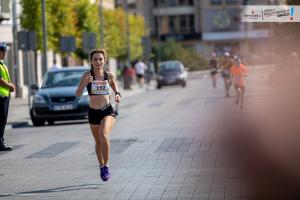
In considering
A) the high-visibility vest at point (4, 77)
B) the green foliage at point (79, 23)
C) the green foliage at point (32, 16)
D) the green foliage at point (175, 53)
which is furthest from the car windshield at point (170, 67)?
the high-visibility vest at point (4, 77)

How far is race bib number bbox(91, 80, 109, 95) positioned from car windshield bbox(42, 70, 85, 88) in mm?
14433

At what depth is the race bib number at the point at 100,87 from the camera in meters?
12.7

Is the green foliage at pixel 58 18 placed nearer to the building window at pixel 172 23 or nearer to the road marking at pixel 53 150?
the road marking at pixel 53 150

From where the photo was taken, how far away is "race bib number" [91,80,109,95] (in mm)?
12664

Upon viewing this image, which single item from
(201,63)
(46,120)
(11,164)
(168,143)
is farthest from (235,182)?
(201,63)

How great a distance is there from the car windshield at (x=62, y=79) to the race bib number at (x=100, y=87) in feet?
47.4

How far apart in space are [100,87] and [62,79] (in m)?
14.8

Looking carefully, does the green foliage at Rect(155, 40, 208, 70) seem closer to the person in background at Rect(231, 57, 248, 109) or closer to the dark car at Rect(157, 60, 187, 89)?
the dark car at Rect(157, 60, 187, 89)

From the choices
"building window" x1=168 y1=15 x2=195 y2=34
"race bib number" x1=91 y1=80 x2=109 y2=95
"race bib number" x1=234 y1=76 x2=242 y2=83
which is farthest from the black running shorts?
"building window" x1=168 y1=15 x2=195 y2=34

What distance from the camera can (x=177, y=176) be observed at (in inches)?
492

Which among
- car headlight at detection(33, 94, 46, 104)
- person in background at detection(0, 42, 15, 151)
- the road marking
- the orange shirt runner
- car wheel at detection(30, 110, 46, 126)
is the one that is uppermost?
person in background at detection(0, 42, 15, 151)

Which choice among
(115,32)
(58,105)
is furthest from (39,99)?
(115,32)

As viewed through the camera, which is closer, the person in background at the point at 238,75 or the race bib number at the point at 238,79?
the person in background at the point at 238,75

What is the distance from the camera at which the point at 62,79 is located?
2734cm
